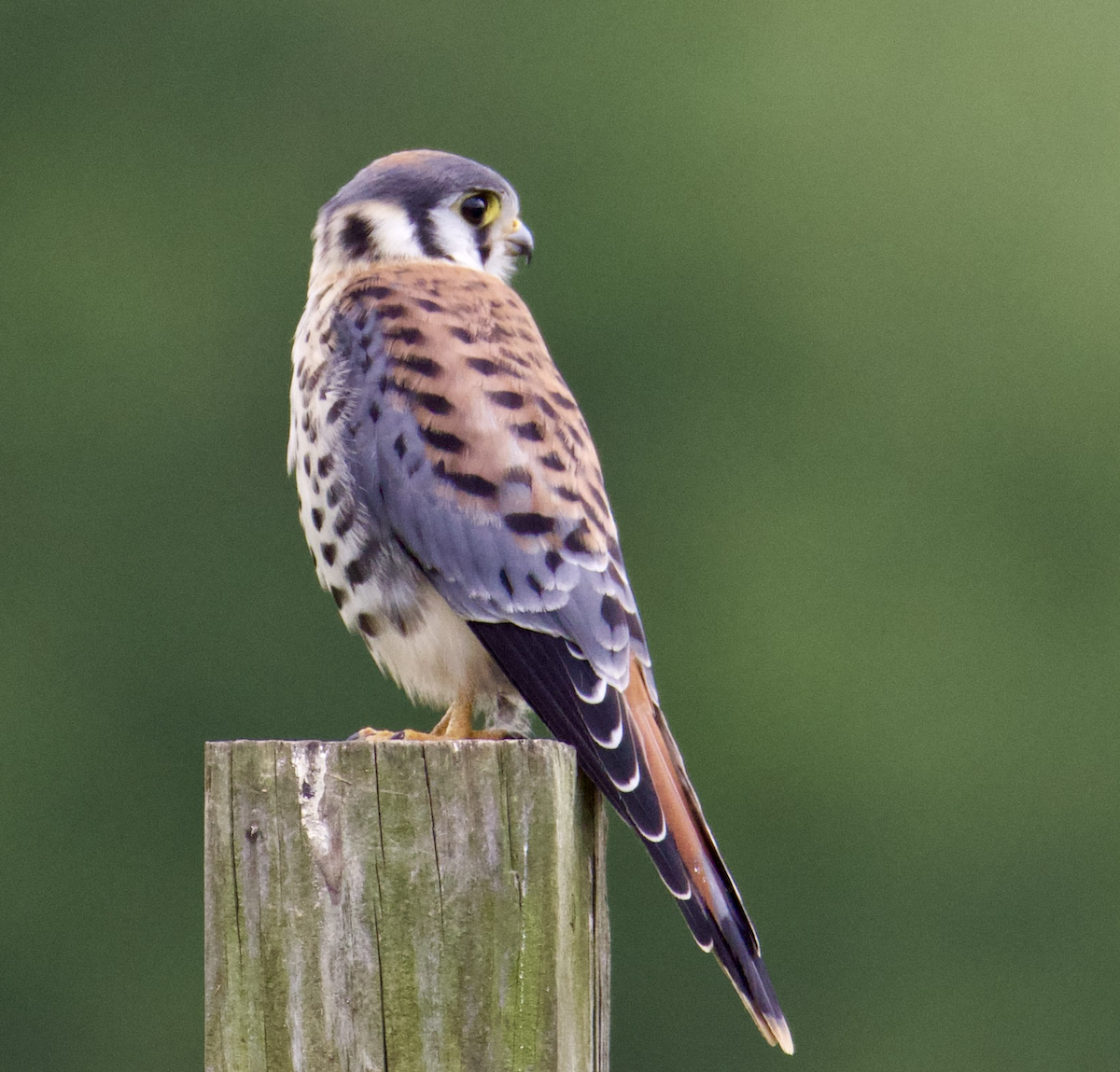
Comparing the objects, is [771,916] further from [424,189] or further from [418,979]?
[418,979]

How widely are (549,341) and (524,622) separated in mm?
6719

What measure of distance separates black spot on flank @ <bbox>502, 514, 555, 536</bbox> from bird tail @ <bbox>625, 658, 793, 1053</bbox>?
39 centimetres

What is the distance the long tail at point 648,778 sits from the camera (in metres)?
2.09

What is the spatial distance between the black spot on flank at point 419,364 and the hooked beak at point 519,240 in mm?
589

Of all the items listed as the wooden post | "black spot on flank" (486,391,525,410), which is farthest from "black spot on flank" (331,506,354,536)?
the wooden post

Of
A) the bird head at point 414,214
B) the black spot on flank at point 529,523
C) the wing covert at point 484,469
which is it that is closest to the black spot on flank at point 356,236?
the bird head at point 414,214

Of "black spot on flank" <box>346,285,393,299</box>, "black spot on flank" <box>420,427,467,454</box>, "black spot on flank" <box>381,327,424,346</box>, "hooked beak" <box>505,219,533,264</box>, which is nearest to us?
"black spot on flank" <box>420,427,467,454</box>

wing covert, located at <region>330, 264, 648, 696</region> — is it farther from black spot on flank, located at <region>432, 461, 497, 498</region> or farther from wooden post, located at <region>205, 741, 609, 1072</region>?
wooden post, located at <region>205, 741, 609, 1072</region>

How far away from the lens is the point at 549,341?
9.11 m

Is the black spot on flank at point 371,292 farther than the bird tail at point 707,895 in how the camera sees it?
Yes

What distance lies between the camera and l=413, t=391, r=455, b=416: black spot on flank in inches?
105

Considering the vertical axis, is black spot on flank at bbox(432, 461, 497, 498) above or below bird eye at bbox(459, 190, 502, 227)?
below

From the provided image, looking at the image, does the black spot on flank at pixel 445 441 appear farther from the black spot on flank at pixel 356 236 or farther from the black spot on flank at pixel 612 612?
the black spot on flank at pixel 356 236

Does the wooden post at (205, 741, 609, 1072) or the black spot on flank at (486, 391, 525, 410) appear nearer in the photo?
the wooden post at (205, 741, 609, 1072)
